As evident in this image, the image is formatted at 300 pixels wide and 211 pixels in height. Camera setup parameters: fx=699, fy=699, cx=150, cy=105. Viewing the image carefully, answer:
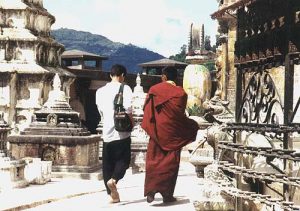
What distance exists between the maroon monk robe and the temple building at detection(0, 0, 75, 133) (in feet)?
60.3

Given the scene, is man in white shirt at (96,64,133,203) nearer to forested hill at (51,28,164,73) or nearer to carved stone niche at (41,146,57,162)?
carved stone niche at (41,146,57,162)

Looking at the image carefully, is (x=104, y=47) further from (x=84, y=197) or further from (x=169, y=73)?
(x=169, y=73)

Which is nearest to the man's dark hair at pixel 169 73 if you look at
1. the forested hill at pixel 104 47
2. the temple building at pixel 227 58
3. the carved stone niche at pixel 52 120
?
the carved stone niche at pixel 52 120

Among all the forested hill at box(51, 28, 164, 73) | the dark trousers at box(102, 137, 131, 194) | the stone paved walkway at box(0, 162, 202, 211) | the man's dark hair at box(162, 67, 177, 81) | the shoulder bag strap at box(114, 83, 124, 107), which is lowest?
the stone paved walkway at box(0, 162, 202, 211)

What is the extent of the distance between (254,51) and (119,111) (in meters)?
3.01

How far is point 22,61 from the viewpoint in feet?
90.3

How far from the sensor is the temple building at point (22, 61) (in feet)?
88.7

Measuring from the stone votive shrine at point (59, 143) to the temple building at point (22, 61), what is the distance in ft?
31.5

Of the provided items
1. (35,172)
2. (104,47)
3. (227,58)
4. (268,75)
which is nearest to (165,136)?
(268,75)

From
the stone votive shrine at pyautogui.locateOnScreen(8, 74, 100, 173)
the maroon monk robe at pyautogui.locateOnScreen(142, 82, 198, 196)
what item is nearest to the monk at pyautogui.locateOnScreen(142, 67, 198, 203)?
the maroon monk robe at pyautogui.locateOnScreen(142, 82, 198, 196)

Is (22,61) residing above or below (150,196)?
above

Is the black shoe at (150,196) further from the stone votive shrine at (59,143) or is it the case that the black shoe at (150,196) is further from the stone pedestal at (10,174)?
the stone votive shrine at (59,143)

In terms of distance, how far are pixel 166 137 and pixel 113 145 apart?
1.00 m

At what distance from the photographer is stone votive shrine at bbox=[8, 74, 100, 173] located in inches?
654
